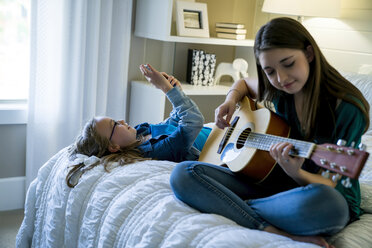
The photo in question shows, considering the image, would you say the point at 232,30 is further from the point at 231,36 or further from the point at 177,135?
the point at 177,135

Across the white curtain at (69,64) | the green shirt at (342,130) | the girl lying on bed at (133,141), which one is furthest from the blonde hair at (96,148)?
the white curtain at (69,64)

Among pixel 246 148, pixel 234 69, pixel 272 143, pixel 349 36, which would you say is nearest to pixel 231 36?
pixel 234 69

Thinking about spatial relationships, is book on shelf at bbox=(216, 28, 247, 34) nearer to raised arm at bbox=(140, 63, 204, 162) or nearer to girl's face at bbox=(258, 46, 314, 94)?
raised arm at bbox=(140, 63, 204, 162)

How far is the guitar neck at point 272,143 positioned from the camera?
111 cm

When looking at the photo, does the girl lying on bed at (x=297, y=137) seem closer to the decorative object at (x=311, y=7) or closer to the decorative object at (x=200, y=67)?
the decorative object at (x=311, y=7)

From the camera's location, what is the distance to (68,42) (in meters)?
2.46

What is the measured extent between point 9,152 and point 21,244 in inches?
34.3

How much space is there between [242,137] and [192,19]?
1.35m

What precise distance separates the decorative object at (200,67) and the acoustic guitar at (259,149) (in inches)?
37.8

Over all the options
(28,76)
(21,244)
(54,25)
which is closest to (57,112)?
(28,76)

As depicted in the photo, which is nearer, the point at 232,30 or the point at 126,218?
the point at 126,218

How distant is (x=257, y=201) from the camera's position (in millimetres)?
1327

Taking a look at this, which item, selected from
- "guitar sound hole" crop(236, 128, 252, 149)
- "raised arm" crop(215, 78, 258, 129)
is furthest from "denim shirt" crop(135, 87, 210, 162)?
"guitar sound hole" crop(236, 128, 252, 149)

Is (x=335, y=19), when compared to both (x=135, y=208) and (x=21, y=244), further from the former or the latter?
(x=21, y=244)
